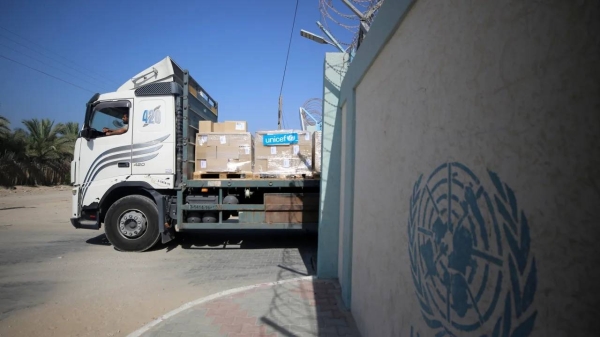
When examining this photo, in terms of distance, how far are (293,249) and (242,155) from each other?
8.10 feet

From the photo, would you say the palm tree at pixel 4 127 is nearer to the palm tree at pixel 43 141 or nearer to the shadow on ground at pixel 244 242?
the palm tree at pixel 43 141

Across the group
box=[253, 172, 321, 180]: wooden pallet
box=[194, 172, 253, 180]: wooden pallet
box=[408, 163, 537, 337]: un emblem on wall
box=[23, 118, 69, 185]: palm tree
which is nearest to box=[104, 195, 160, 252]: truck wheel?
box=[194, 172, 253, 180]: wooden pallet

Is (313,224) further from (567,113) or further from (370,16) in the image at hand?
(567,113)

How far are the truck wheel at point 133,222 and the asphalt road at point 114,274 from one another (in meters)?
0.29

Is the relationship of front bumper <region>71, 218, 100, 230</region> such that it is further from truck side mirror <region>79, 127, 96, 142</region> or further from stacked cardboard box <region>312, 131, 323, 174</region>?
stacked cardboard box <region>312, 131, 323, 174</region>

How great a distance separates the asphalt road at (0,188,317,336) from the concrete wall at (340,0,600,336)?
347cm

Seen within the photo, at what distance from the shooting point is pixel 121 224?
6.57 metres

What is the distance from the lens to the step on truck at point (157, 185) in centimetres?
648

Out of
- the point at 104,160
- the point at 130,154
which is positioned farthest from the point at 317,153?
the point at 104,160

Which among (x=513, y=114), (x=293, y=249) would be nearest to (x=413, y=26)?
(x=513, y=114)

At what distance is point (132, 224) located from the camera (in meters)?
6.58

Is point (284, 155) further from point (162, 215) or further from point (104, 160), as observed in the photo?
point (104, 160)

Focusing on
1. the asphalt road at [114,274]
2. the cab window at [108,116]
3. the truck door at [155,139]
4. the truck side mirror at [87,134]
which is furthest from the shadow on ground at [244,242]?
the cab window at [108,116]

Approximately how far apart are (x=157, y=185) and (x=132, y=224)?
3.30ft
